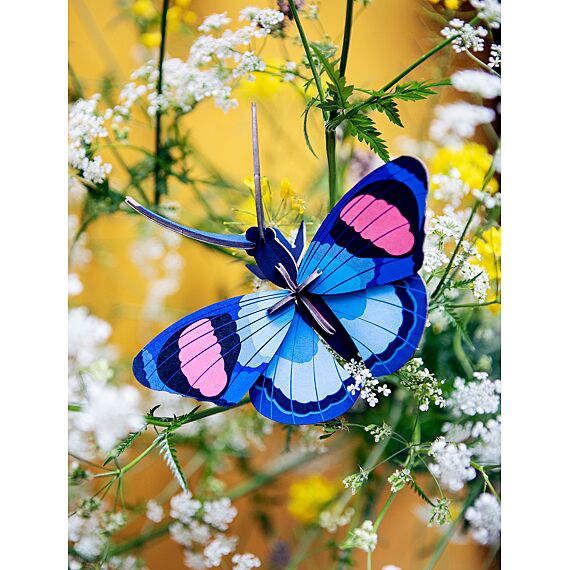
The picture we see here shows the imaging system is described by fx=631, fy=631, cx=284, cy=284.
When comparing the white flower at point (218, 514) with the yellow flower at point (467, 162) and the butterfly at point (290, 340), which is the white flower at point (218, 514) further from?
the yellow flower at point (467, 162)

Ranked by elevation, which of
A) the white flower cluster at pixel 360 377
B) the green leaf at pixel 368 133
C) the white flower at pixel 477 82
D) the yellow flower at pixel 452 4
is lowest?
the white flower cluster at pixel 360 377

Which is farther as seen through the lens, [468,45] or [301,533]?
[301,533]

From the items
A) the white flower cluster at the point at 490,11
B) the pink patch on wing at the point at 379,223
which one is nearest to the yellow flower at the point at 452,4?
the white flower cluster at the point at 490,11

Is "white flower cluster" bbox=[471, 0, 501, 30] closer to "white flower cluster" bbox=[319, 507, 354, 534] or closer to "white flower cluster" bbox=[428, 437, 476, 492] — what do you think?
"white flower cluster" bbox=[428, 437, 476, 492]

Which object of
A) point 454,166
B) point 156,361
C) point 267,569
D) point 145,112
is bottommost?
point 267,569

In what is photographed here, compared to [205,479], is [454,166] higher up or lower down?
higher up

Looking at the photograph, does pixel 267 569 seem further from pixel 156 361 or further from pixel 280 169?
pixel 280 169
